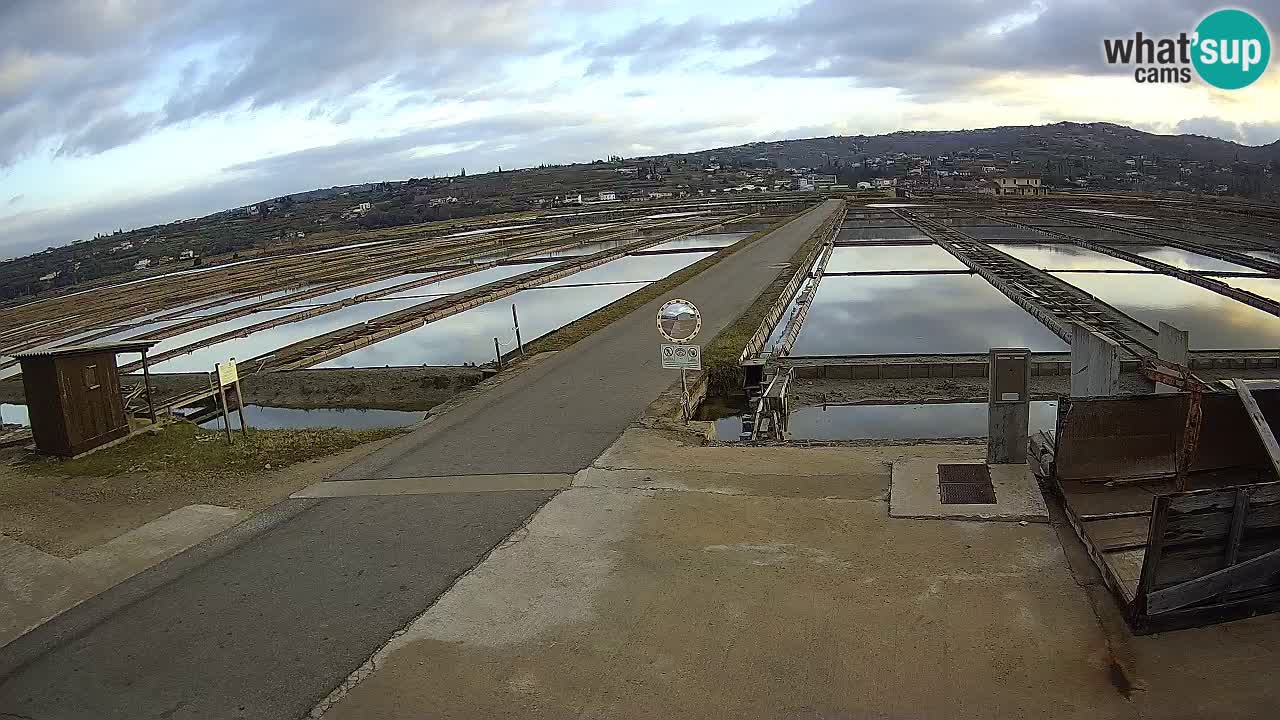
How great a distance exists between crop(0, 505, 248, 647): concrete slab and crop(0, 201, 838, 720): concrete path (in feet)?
0.76

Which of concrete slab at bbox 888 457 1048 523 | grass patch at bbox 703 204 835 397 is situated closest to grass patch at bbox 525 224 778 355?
grass patch at bbox 703 204 835 397

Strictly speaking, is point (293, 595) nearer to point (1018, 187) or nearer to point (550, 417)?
point (550, 417)

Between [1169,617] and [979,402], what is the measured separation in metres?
9.41

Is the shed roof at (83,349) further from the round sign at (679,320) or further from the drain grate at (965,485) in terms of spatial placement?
the drain grate at (965,485)

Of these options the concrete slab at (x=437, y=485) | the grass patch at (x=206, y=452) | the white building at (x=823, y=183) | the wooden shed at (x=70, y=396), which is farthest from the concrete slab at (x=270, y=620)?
the white building at (x=823, y=183)

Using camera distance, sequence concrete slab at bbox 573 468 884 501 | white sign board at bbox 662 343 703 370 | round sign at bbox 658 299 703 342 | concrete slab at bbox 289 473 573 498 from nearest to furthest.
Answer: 1. concrete slab at bbox 573 468 884 501
2. concrete slab at bbox 289 473 573 498
3. white sign board at bbox 662 343 703 370
4. round sign at bbox 658 299 703 342

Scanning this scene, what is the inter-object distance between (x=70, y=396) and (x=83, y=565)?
13.6ft

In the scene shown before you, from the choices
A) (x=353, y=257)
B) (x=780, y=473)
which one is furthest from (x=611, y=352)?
(x=353, y=257)

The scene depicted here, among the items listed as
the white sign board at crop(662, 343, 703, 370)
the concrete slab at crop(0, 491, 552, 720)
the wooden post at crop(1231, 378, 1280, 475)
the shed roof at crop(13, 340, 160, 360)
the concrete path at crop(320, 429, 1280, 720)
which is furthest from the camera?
the white sign board at crop(662, 343, 703, 370)

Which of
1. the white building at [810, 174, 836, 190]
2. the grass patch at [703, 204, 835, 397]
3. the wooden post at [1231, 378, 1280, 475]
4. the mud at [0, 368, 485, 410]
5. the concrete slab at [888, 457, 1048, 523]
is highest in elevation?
the white building at [810, 174, 836, 190]

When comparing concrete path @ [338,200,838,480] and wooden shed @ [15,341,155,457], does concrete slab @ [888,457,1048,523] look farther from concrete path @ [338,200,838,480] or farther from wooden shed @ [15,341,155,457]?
wooden shed @ [15,341,155,457]

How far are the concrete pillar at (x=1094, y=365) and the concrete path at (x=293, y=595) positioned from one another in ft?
15.9

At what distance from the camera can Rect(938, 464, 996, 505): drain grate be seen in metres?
6.82

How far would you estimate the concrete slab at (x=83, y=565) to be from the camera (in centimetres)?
632
